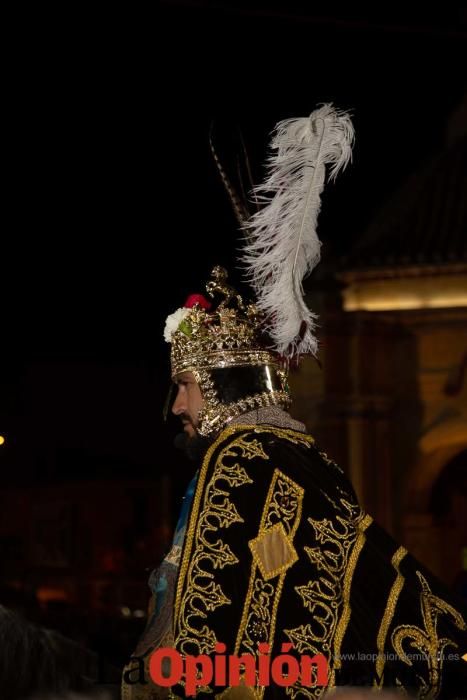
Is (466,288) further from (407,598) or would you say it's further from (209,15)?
(407,598)

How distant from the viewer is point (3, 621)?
3.96 meters

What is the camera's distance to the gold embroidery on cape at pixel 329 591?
12.7ft

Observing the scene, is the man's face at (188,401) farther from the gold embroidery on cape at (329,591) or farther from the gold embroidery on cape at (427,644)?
the gold embroidery on cape at (427,644)

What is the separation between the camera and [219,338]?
4582mm

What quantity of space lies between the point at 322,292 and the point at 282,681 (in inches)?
339

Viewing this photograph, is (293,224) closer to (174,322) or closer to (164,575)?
(174,322)

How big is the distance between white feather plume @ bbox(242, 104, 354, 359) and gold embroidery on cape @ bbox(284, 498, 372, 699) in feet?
2.41

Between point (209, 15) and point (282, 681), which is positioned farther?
point (209, 15)

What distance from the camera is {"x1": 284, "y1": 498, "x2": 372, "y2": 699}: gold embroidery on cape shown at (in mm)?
3865

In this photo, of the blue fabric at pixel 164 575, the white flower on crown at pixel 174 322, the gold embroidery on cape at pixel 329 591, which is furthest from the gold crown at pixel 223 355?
the gold embroidery on cape at pixel 329 591

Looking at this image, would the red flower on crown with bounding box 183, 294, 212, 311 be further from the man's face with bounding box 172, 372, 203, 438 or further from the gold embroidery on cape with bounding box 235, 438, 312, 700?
the gold embroidery on cape with bounding box 235, 438, 312, 700

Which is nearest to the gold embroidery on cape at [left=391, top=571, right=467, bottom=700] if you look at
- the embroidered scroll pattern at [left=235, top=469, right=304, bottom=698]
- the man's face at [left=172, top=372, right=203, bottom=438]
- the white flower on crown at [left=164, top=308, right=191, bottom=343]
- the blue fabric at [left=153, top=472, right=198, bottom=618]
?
the embroidered scroll pattern at [left=235, top=469, right=304, bottom=698]

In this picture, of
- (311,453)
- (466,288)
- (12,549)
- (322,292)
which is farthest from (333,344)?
(311,453)

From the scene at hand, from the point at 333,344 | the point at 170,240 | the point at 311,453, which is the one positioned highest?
the point at 170,240
